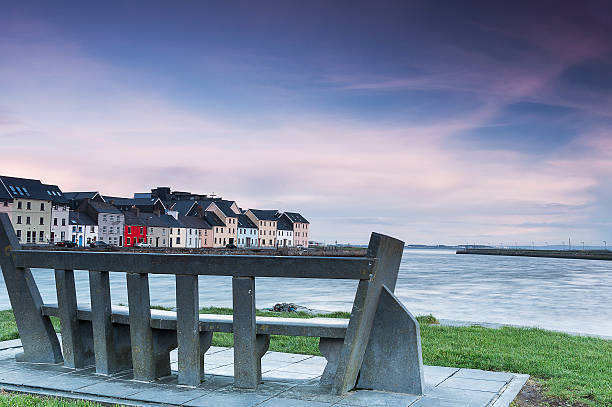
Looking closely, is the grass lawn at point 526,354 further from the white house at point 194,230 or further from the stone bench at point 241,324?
the white house at point 194,230

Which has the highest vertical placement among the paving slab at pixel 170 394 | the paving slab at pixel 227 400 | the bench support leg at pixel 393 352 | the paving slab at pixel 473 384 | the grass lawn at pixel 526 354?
the bench support leg at pixel 393 352

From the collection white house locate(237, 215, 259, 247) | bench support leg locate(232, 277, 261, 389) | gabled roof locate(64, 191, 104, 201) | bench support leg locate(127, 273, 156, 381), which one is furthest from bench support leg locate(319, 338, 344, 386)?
white house locate(237, 215, 259, 247)

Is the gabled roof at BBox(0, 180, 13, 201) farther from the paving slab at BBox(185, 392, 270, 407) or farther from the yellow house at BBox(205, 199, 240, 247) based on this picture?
the paving slab at BBox(185, 392, 270, 407)

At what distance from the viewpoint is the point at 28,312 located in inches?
282

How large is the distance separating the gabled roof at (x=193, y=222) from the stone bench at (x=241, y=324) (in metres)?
95.5

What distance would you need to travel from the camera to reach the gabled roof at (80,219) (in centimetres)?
8362

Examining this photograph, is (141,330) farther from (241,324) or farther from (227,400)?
(227,400)

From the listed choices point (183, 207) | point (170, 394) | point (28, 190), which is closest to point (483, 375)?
point (170, 394)

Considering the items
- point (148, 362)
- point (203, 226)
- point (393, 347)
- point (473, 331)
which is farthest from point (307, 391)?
point (203, 226)

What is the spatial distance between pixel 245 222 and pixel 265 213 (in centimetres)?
870

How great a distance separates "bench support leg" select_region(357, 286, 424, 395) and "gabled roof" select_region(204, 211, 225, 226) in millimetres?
103177

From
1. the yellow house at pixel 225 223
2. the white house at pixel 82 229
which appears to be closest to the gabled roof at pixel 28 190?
the white house at pixel 82 229

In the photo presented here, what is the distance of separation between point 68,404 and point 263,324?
1887 mm

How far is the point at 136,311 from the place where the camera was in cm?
632
